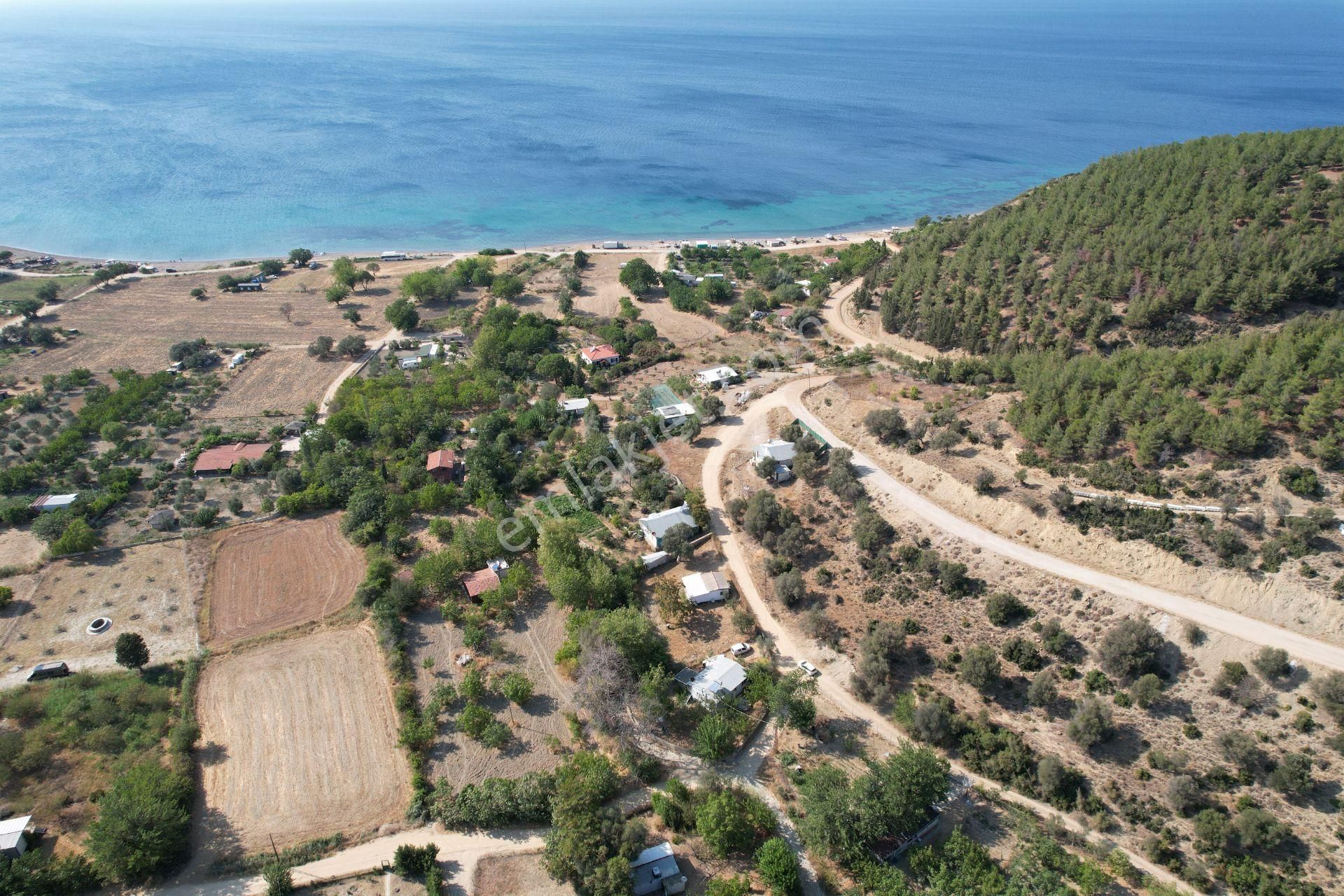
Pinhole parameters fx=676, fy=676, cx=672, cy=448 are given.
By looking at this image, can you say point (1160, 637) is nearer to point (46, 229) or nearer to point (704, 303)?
point (704, 303)

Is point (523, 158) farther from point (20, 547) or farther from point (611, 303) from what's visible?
point (20, 547)

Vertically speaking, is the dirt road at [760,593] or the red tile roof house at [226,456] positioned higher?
the dirt road at [760,593]

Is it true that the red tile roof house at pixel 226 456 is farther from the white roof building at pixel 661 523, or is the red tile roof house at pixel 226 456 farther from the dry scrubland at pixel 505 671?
the white roof building at pixel 661 523

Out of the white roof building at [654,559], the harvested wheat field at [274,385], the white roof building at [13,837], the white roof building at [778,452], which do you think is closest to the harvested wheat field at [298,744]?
the white roof building at [13,837]

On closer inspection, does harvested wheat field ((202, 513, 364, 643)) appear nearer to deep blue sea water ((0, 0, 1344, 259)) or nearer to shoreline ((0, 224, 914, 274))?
shoreline ((0, 224, 914, 274))

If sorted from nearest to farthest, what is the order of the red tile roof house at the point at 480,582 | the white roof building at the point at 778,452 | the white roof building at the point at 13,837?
the white roof building at the point at 13,837 < the red tile roof house at the point at 480,582 < the white roof building at the point at 778,452

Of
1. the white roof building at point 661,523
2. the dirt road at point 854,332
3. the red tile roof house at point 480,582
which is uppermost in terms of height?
the dirt road at point 854,332

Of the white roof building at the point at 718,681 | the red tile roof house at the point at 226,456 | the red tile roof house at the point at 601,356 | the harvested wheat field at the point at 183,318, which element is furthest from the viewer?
the harvested wheat field at the point at 183,318
